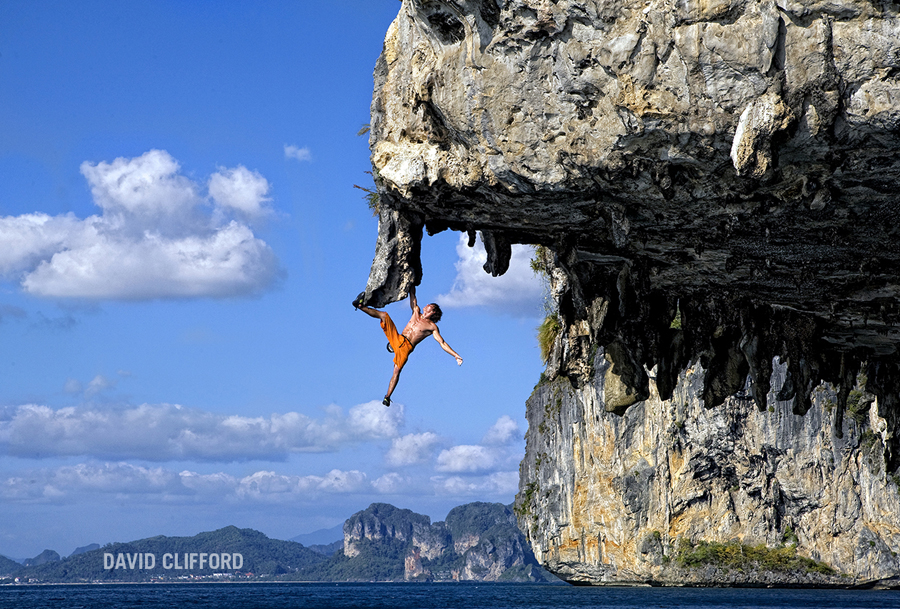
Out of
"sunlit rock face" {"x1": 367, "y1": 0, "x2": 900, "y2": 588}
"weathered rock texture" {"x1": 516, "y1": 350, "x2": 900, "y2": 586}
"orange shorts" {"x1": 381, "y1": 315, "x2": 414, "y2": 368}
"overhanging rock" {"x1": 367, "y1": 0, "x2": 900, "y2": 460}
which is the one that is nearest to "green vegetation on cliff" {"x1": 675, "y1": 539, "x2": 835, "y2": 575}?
"weathered rock texture" {"x1": 516, "y1": 350, "x2": 900, "y2": 586}

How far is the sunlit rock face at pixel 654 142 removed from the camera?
20.5 ft

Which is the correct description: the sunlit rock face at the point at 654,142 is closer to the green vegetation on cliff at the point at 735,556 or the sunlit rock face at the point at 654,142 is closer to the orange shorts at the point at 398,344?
the orange shorts at the point at 398,344

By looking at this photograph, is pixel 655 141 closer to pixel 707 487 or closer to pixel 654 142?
pixel 654 142

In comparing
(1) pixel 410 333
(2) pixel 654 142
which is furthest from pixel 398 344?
(2) pixel 654 142

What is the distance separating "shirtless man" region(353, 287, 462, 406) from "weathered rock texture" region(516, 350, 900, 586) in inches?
2119

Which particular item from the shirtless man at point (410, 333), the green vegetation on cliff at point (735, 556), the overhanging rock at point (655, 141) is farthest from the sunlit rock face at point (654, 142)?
the green vegetation on cliff at point (735, 556)

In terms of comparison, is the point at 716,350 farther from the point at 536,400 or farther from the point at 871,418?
the point at 536,400

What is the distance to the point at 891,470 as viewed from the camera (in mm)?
17234

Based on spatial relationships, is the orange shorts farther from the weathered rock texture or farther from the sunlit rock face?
the weathered rock texture

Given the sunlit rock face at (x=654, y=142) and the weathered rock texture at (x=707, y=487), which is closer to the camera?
the sunlit rock face at (x=654, y=142)

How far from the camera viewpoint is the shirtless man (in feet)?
32.0

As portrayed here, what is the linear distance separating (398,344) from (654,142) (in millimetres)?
4076

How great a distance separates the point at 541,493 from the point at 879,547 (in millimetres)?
24911

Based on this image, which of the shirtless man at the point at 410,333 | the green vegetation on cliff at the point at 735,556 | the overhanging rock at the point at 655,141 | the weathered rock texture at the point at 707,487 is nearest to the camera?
the overhanging rock at the point at 655,141
